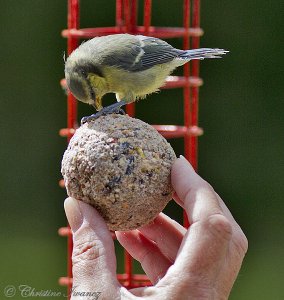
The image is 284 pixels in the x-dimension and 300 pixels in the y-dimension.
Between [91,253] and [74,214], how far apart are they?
0.59ft

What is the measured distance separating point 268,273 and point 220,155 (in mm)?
915

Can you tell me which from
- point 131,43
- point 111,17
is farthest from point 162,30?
point 111,17

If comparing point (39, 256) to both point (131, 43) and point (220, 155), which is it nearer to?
point (220, 155)

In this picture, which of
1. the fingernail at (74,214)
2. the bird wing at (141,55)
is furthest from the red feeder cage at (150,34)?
the fingernail at (74,214)

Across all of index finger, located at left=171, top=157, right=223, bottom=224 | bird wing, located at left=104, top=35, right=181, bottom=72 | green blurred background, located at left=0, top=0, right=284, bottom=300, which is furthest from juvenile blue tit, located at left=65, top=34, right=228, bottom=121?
green blurred background, located at left=0, top=0, right=284, bottom=300

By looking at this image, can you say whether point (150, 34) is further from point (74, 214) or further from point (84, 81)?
point (74, 214)

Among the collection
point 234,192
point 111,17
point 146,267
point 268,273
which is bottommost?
point 268,273

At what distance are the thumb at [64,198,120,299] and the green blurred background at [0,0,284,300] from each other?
365 centimetres

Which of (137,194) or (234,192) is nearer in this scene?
(137,194)

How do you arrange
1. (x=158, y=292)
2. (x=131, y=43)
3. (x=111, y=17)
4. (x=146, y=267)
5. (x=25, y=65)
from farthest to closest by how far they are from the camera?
1. (x=25, y=65)
2. (x=111, y=17)
3. (x=131, y=43)
4. (x=146, y=267)
5. (x=158, y=292)

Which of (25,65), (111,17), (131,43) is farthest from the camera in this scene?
(25,65)

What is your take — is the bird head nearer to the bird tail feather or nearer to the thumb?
the bird tail feather

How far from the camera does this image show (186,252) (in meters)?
2.22

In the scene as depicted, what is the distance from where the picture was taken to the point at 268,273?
617 centimetres
